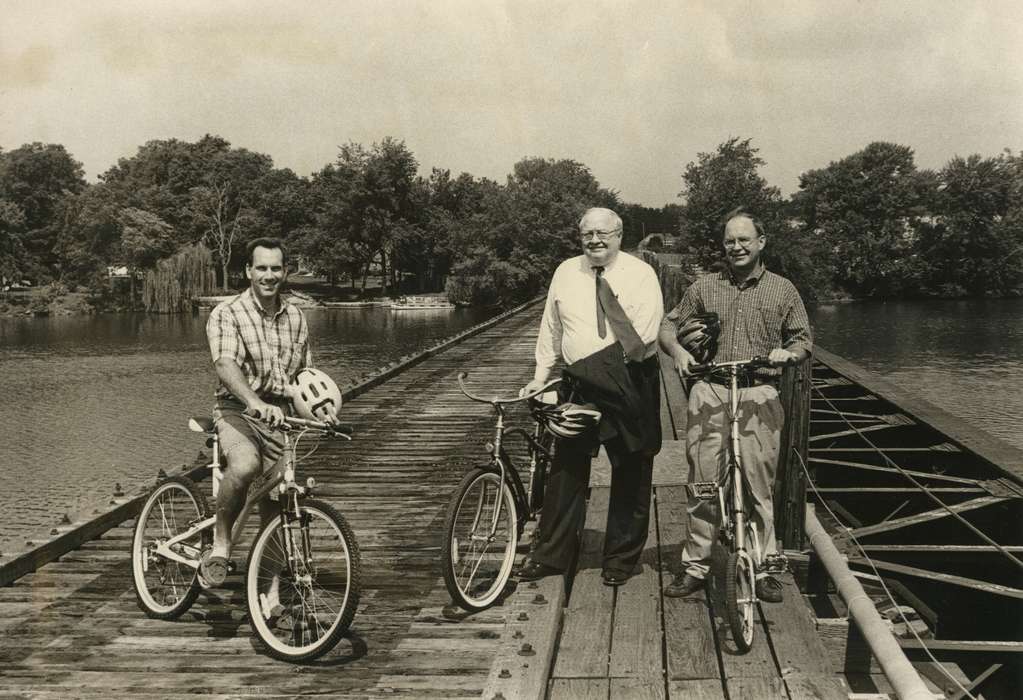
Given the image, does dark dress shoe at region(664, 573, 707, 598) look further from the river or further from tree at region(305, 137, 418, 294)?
tree at region(305, 137, 418, 294)

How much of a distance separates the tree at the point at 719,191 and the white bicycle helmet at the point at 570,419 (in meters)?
58.4

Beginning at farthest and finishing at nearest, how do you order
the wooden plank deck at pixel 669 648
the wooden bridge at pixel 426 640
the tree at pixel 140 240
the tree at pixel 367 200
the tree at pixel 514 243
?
1. the tree at pixel 367 200
2. the tree at pixel 514 243
3. the tree at pixel 140 240
4. the wooden bridge at pixel 426 640
5. the wooden plank deck at pixel 669 648

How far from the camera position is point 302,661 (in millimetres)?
3682

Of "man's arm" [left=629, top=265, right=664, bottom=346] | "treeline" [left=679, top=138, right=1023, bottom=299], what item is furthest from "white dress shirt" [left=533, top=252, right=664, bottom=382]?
"treeline" [left=679, top=138, right=1023, bottom=299]

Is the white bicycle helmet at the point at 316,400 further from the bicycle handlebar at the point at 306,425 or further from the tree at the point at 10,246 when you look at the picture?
the tree at the point at 10,246

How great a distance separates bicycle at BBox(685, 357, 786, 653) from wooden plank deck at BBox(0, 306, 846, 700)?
14 centimetres

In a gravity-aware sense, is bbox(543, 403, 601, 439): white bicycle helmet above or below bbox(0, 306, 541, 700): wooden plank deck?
above

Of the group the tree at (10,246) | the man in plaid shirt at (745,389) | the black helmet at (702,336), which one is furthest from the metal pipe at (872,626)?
the tree at (10,246)

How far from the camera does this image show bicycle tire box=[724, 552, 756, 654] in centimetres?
347

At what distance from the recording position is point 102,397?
92.1 feet

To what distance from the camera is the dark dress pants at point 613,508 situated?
4262 millimetres

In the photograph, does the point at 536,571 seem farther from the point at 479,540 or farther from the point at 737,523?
the point at 737,523

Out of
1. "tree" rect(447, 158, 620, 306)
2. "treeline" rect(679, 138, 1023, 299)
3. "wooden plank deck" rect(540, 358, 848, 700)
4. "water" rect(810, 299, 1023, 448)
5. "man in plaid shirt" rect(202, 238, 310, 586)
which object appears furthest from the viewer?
"tree" rect(447, 158, 620, 306)

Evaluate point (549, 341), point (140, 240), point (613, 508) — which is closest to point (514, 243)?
point (140, 240)
